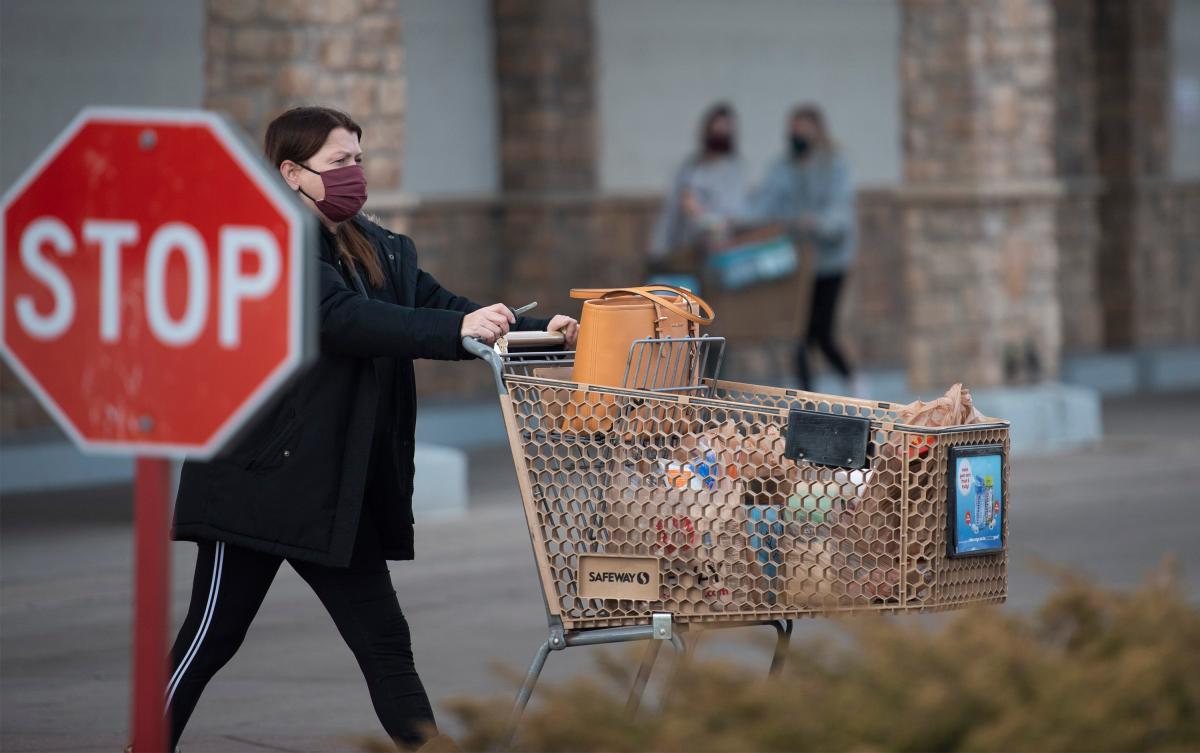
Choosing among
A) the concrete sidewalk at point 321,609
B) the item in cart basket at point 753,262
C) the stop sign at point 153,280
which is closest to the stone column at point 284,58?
the concrete sidewalk at point 321,609

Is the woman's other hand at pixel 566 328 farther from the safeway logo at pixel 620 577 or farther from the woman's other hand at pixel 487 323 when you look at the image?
the safeway logo at pixel 620 577

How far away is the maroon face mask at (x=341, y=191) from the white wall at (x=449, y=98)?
413 inches

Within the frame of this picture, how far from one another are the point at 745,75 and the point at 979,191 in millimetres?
3302

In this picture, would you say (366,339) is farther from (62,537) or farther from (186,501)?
(62,537)

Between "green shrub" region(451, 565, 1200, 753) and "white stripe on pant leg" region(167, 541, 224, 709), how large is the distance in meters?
1.99

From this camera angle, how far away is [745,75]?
18.3m

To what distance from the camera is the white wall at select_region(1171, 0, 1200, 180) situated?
824 inches

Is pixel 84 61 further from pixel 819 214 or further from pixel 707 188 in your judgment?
pixel 819 214

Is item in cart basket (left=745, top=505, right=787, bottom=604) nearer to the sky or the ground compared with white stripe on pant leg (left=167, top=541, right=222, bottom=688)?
nearer to the sky

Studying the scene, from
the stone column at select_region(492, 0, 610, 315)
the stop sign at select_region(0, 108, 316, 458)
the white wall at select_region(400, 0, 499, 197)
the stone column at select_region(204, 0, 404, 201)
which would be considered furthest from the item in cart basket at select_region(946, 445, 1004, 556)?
the stone column at select_region(492, 0, 610, 315)

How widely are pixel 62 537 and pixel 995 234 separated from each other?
759 centimetres

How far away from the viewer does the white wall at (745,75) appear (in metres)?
17.3

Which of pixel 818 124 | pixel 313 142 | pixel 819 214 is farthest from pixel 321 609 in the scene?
pixel 818 124

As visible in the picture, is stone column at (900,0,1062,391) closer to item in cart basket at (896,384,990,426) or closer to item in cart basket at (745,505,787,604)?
item in cart basket at (896,384,990,426)
